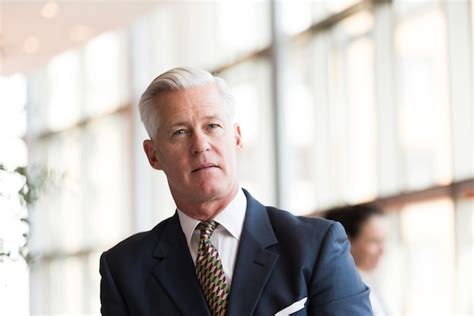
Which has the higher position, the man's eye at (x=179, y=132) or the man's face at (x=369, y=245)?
the man's eye at (x=179, y=132)

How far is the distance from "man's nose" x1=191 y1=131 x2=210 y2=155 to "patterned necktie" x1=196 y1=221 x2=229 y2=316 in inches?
8.2

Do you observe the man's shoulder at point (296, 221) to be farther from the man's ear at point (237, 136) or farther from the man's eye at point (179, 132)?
the man's eye at point (179, 132)

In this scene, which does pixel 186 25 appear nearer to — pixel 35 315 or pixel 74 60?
pixel 74 60

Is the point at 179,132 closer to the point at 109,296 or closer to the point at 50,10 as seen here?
the point at 109,296

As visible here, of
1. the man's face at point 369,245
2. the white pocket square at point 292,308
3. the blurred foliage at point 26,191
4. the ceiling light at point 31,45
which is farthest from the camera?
the ceiling light at point 31,45

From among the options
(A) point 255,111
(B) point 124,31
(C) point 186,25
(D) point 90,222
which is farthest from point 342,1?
(D) point 90,222

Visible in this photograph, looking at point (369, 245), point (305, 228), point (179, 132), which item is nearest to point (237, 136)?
point (179, 132)

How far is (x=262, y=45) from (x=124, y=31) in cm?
378

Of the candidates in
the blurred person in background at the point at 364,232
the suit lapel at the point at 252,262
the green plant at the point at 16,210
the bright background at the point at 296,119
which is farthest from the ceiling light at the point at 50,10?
the suit lapel at the point at 252,262

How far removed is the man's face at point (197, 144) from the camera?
8.36 feet

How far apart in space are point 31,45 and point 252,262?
37.6ft

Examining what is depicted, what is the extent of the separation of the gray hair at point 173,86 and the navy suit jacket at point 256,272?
0.23 metres

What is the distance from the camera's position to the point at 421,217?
8.94m

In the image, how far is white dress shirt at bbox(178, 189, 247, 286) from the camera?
2.62 m
